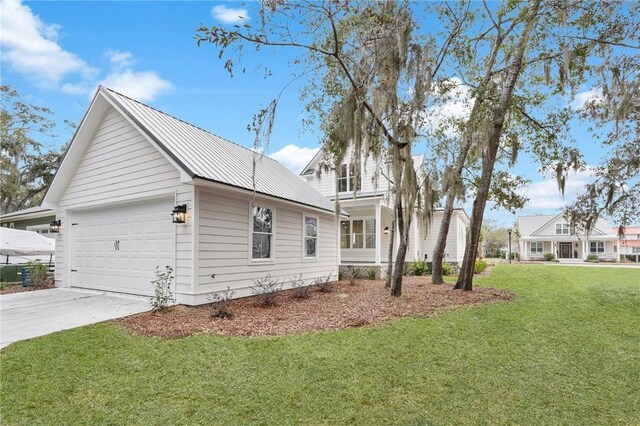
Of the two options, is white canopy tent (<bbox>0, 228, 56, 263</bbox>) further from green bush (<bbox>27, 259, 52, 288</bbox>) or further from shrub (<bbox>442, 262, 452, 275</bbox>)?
shrub (<bbox>442, 262, 452, 275</bbox>)

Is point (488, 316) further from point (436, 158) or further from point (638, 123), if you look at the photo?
point (638, 123)

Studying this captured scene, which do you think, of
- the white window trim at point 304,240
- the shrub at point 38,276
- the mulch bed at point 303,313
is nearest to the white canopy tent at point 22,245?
the shrub at point 38,276

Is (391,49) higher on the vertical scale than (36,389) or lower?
higher

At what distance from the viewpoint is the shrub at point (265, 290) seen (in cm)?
790

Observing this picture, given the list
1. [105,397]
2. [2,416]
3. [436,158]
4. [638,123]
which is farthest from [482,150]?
[2,416]

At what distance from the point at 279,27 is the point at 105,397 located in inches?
232

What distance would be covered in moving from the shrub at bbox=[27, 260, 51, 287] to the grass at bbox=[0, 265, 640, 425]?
22.2 feet

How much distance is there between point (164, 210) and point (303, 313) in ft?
12.5

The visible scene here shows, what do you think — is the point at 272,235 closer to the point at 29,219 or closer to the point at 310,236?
the point at 310,236

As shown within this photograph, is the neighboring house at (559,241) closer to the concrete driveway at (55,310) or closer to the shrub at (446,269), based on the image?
the shrub at (446,269)

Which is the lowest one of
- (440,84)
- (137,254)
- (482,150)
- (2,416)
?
(2,416)

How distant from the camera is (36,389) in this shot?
140 inches

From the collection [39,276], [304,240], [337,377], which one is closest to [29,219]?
[39,276]

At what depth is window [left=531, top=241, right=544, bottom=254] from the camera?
39.2m
